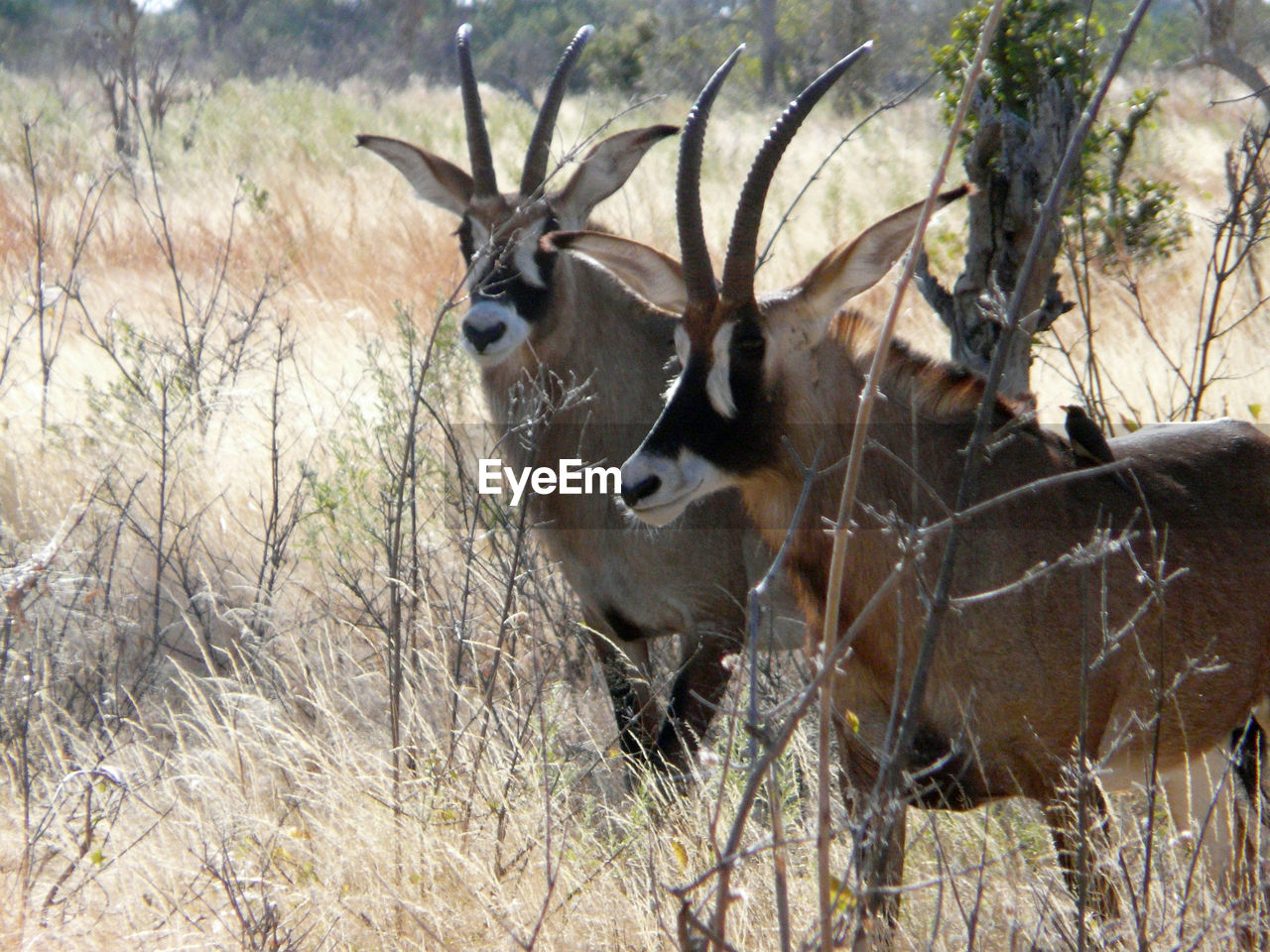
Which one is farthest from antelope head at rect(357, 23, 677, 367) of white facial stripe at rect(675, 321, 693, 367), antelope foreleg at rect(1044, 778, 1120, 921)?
antelope foreleg at rect(1044, 778, 1120, 921)

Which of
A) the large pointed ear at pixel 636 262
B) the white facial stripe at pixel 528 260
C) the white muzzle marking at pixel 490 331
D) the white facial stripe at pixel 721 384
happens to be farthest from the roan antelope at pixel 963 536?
the white facial stripe at pixel 528 260

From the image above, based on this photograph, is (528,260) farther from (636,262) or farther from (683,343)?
(683,343)

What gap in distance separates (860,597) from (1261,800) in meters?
1.16

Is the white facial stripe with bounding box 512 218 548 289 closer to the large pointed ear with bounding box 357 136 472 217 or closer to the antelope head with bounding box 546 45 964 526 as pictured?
the large pointed ear with bounding box 357 136 472 217

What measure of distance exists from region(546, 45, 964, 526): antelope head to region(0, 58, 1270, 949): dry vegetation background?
67 cm

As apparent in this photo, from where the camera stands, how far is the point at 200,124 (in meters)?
17.3

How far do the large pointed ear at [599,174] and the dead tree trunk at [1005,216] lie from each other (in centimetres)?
108

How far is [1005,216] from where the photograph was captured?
444cm

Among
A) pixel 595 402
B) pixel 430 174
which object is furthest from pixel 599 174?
pixel 595 402

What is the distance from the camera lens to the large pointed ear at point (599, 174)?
466cm

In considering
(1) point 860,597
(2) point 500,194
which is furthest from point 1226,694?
(2) point 500,194

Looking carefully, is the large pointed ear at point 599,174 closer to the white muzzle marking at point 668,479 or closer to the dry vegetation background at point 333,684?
the dry vegetation background at point 333,684

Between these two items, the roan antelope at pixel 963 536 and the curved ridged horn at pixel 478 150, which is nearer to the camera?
the roan antelope at pixel 963 536

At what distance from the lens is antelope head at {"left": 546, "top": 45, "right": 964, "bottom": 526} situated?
9.50 feet
